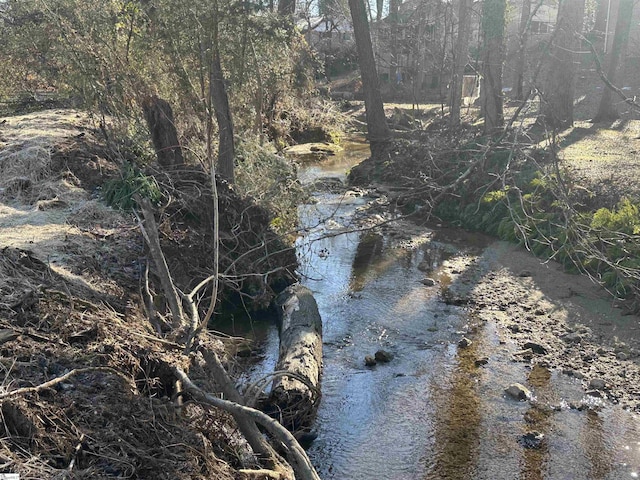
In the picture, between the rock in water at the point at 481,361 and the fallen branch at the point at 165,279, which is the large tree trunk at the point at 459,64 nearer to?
the rock in water at the point at 481,361

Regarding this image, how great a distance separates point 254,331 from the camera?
306 inches

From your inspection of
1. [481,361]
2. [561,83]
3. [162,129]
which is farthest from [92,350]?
[561,83]

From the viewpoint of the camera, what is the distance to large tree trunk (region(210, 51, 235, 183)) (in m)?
10.3

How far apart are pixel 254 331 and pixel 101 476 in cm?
421

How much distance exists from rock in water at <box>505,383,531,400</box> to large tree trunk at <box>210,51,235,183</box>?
6.02 meters

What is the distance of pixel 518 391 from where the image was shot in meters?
6.11

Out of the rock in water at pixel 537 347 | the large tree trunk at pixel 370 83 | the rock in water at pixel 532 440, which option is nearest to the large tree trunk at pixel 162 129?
the rock in water at pixel 537 347

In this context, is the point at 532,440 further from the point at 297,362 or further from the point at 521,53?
the point at 521,53

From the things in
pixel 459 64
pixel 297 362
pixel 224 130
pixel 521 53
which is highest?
pixel 521 53

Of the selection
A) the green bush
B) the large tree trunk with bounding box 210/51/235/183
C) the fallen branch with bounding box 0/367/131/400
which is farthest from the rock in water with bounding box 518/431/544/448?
the large tree trunk with bounding box 210/51/235/183

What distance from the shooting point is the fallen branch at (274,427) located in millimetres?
4004

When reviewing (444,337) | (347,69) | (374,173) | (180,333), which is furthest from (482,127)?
(347,69)

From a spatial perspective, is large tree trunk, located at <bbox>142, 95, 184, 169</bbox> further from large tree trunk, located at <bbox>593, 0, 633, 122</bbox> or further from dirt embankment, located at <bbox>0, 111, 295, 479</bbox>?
large tree trunk, located at <bbox>593, 0, 633, 122</bbox>

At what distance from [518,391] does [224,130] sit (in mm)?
6768
